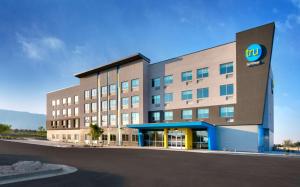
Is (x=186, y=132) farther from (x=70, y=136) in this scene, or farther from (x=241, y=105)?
(x=70, y=136)

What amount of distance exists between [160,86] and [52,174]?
102 feet

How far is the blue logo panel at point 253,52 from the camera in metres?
30.4

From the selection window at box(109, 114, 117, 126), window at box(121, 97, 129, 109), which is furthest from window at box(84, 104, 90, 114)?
window at box(121, 97, 129, 109)

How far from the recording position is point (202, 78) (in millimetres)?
36031

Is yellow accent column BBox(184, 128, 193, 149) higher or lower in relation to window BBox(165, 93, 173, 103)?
lower

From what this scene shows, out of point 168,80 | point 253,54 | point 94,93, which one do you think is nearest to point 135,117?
point 168,80

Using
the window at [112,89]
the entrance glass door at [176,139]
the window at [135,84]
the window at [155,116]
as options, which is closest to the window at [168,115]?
the window at [155,116]

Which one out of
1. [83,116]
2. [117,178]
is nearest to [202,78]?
[117,178]

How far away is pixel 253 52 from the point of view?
3088 cm

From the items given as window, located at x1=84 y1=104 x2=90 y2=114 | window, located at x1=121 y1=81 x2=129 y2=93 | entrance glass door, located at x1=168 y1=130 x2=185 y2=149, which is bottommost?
entrance glass door, located at x1=168 y1=130 x2=185 y2=149

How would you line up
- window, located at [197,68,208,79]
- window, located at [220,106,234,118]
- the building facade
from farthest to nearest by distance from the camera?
window, located at [197,68,208,79] → window, located at [220,106,234,118] → the building facade

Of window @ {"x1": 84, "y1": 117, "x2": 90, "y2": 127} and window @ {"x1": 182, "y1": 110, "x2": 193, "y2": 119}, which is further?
window @ {"x1": 84, "y1": 117, "x2": 90, "y2": 127}

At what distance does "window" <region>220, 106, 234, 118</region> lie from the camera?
32.3 metres

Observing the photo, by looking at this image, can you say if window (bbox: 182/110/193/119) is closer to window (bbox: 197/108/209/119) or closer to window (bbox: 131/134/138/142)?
window (bbox: 197/108/209/119)
